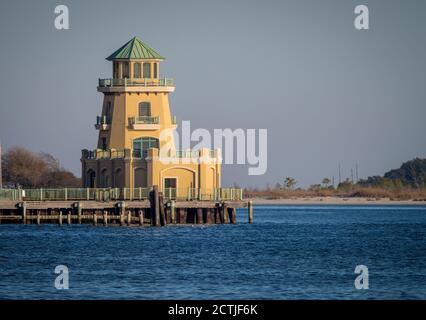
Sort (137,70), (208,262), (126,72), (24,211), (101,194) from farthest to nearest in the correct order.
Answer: (126,72) → (137,70) → (101,194) → (24,211) → (208,262)

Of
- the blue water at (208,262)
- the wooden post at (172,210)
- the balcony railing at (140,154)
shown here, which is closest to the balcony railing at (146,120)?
the balcony railing at (140,154)

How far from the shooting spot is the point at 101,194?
9588 cm

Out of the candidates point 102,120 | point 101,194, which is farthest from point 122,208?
point 102,120

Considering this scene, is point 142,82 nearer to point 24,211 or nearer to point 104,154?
point 104,154

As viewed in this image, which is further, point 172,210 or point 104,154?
point 104,154

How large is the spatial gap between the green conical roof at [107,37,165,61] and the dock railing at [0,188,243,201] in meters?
10.1

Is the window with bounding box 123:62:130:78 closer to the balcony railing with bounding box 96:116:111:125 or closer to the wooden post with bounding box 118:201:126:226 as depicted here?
the balcony railing with bounding box 96:116:111:125

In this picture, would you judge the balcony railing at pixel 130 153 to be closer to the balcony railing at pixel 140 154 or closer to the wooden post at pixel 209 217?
the balcony railing at pixel 140 154

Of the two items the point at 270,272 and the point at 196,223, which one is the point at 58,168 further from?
the point at 270,272

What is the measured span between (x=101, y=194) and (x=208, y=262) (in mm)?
27238

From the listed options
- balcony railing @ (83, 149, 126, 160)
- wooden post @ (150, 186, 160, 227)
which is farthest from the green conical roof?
wooden post @ (150, 186, 160, 227)

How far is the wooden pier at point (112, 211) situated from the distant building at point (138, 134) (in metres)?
2.63
